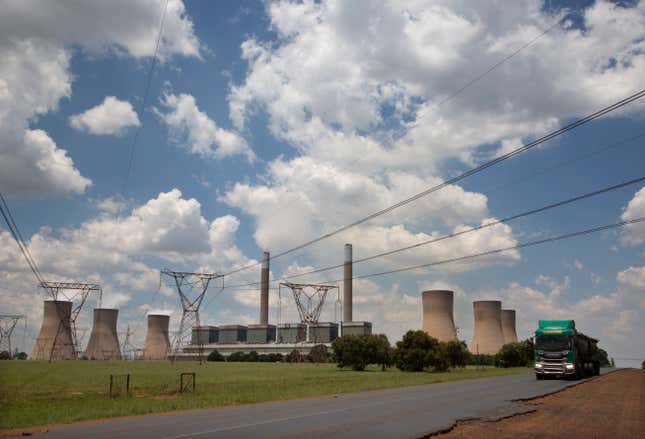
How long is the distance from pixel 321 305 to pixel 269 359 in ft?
61.8

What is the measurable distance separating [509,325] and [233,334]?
8949cm

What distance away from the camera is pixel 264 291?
152m

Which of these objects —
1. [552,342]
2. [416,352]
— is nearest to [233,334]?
[416,352]

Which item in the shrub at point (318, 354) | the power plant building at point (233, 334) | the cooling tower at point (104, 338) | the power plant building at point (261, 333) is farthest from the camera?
the power plant building at point (233, 334)

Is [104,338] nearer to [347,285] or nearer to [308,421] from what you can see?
[347,285]

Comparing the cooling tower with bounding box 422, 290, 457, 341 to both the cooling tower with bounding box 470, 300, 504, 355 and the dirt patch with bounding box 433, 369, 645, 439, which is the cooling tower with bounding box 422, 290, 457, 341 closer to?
the cooling tower with bounding box 470, 300, 504, 355

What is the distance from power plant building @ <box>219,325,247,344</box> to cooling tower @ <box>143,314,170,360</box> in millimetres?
33381

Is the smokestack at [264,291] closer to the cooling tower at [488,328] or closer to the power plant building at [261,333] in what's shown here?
the power plant building at [261,333]

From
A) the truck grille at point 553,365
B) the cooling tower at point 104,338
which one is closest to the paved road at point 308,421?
the truck grille at point 553,365

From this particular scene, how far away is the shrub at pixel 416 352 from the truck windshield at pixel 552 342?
97.0 ft

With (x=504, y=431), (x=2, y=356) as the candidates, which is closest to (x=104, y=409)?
(x=504, y=431)

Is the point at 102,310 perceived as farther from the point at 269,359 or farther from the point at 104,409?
the point at 104,409

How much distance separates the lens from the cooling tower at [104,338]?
116688 millimetres

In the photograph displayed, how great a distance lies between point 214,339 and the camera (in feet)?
579
